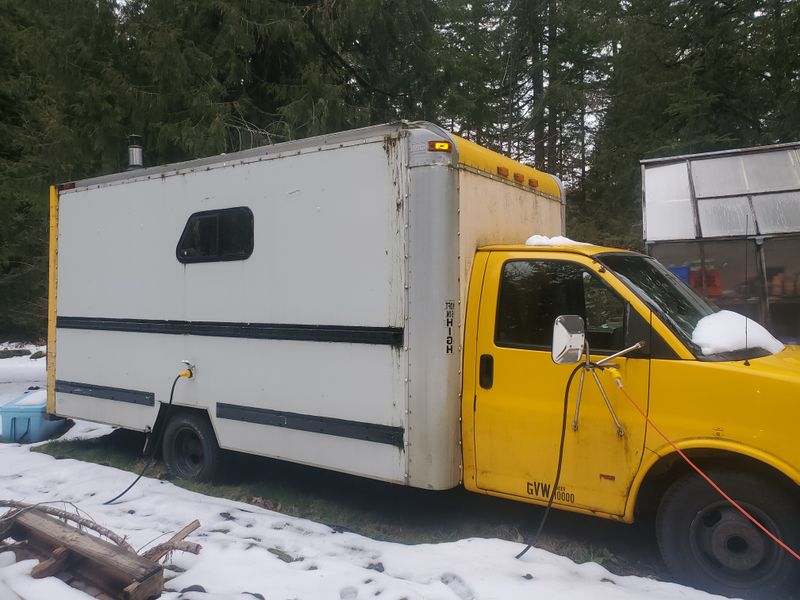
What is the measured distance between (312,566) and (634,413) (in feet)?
7.09

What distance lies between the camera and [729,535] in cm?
367

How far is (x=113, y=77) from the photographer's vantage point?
8.90 m

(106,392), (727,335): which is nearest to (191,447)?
(106,392)

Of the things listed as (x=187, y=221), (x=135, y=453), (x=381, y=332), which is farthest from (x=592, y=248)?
(x=135, y=453)

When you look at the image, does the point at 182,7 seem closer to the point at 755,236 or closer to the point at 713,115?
the point at 755,236

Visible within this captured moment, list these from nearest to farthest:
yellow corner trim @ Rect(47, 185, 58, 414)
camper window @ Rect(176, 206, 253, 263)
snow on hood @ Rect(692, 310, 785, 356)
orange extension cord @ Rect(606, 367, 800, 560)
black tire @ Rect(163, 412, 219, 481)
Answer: orange extension cord @ Rect(606, 367, 800, 560) < snow on hood @ Rect(692, 310, 785, 356) < camper window @ Rect(176, 206, 253, 263) < black tire @ Rect(163, 412, 219, 481) < yellow corner trim @ Rect(47, 185, 58, 414)

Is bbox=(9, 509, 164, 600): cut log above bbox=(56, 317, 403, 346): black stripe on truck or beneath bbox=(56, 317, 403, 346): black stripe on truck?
beneath

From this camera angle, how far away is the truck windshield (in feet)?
13.1

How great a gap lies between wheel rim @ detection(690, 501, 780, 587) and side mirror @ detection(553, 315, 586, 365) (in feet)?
3.76

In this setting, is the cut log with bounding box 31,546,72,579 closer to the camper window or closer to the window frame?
the camper window

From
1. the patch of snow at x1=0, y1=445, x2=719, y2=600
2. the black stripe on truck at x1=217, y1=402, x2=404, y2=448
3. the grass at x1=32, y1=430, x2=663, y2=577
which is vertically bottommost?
the grass at x1=32, y1=430, x2=663, y2=577

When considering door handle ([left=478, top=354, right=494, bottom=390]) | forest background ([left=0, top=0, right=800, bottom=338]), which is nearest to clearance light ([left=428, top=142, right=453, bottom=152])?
door handle ([left=478, top=354, right=494, bottom=390])

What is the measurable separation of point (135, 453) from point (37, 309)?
46.0ft

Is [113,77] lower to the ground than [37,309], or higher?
higher
